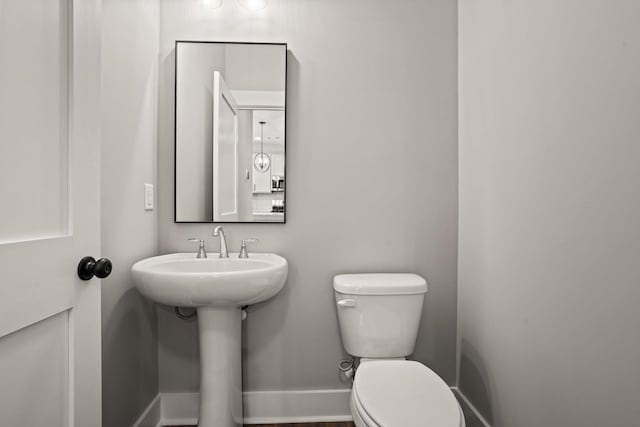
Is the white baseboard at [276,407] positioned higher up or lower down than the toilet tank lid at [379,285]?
lower down

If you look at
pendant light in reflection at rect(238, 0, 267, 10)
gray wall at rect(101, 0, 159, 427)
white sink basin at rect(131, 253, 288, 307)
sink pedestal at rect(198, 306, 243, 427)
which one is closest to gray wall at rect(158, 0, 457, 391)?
pendant light in reflection at rect(238, 0, 267, 10)

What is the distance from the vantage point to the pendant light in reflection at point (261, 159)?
1.77 meters

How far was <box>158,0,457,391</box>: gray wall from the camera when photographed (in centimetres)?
180

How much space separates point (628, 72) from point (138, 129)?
1615mm

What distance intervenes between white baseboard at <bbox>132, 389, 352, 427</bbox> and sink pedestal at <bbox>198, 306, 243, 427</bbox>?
0.29m

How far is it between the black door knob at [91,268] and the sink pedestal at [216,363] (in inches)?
25.2

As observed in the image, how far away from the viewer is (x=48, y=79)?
0.78 metres

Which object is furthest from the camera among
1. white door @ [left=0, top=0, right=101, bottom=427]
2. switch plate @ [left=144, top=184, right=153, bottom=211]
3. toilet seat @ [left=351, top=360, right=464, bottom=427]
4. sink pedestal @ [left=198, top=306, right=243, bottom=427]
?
switch plate @ [left=144, top=184, right=153, bottom=211]

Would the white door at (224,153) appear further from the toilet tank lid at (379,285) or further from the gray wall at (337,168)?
the toilet tank lid at (379,285)

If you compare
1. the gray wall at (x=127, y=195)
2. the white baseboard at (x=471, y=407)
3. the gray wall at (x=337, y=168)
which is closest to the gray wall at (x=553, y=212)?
the white baseboard at (x=471, y=407)

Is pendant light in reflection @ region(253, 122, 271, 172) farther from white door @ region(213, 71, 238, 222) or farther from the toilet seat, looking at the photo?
the toilet seat

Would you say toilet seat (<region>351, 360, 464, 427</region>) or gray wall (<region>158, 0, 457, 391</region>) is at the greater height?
gray wall (<region>158, 0, 457, 391</region>)

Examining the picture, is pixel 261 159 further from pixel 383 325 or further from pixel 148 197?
pixel 383 325

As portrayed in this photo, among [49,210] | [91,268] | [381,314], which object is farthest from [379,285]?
[49,210]
